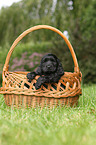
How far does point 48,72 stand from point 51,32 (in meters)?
8.54

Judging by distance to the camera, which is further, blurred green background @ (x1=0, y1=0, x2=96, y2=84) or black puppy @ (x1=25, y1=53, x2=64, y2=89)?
blurred green background @ (x1=0, y1=0, x2=96, y2=84)

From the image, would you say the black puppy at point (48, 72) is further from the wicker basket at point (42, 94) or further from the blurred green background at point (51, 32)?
the blurred green background at point (51, 32)

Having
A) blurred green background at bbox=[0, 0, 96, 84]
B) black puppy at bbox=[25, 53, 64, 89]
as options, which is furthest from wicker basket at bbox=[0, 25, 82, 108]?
blurred green background at bbox=[0, 0, 96, 84]

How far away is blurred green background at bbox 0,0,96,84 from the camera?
6473mm

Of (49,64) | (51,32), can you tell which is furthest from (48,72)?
(51,32)

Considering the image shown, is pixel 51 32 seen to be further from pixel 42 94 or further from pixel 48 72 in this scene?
pixel 42 94

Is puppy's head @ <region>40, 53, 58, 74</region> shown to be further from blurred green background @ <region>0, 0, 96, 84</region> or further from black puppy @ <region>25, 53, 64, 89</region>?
blurred green background @ <region>0, 0, 96, 84</region>

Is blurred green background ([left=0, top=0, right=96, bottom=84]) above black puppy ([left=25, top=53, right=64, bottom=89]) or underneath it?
above

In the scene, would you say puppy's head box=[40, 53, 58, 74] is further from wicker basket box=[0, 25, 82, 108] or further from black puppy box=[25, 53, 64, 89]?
wicker basket box=[0, 25, 82, 108]

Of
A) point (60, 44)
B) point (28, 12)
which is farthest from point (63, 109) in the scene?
point (28, 12)

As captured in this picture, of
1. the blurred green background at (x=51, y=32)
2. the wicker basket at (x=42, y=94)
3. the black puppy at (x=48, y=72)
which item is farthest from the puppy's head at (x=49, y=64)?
the blurred green background at (x=51, y=32)

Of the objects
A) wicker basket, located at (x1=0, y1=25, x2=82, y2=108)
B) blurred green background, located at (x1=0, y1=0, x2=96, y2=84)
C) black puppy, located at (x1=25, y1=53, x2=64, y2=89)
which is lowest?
wicker basket, located at (x1=0, y1=25, x2=82, y2=108)

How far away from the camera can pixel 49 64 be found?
78.2 inches

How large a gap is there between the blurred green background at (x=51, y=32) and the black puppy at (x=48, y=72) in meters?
4.10
